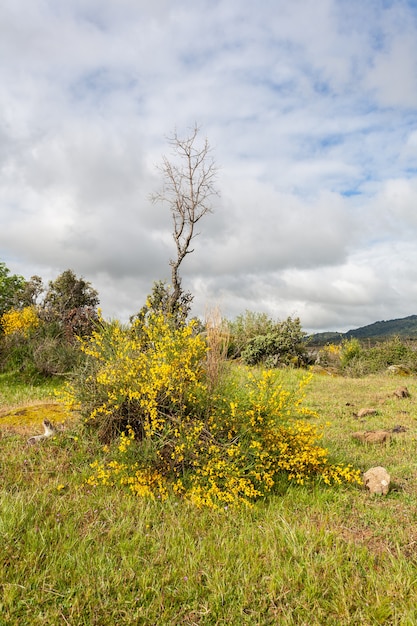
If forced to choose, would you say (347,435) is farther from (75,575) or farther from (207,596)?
(75,575)

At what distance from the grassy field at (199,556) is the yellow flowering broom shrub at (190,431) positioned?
0.22m

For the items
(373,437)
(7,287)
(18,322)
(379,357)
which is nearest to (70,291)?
(7,287)

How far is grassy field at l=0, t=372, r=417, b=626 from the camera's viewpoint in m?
2.62

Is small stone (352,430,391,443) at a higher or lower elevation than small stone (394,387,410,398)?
lower

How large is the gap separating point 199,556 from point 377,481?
2348mm

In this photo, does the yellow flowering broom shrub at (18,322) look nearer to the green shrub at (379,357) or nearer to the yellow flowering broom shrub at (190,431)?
the yellow flowering broom shrub at (190,431)

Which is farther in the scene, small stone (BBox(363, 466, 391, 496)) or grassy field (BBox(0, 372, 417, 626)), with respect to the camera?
small stone (BBox(363, 466, 391, 496))

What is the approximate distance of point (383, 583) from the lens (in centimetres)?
282

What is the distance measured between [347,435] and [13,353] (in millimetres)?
11782

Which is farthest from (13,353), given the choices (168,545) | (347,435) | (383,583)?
(383,583)

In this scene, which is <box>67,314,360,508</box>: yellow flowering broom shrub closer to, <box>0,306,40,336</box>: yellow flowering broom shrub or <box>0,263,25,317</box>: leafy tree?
<box>0,306,40,336</box>: yellow flowering broom shrub

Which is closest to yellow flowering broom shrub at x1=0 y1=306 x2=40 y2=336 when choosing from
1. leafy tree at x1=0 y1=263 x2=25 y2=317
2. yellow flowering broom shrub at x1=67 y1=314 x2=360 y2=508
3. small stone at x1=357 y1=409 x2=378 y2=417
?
leafy tree at x1=0 y1=263 x2=25 y2=317

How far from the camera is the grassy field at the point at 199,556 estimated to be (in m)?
2.62

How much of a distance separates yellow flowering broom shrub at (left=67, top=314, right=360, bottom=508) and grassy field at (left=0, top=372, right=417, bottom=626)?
22 centimetres
